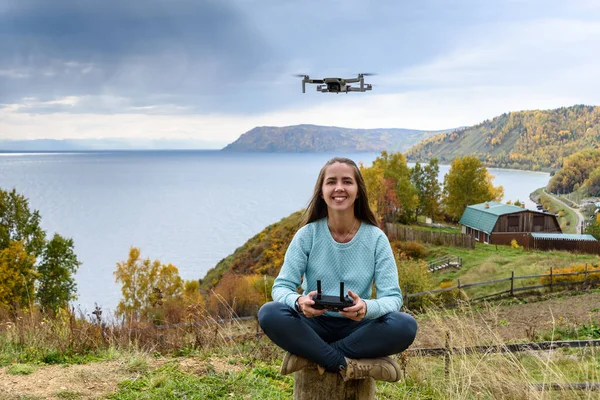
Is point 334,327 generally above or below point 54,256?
above

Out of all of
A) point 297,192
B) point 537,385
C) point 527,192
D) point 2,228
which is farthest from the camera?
point 297,192

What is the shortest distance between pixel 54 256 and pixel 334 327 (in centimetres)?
3296

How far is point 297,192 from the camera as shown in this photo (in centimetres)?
15912

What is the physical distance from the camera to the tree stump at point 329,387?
3145 mm

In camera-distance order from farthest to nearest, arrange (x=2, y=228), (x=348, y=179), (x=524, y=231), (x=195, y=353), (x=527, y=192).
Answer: (x=527, y=192) → (x=524, y=231) → (x=2, y=228) → (x=195, y=353) → (x=348, y=179)

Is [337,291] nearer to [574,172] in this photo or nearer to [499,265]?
[499,265]

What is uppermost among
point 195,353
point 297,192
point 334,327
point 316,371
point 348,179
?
point 348,179

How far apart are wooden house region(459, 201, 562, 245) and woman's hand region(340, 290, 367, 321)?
39.3 metres

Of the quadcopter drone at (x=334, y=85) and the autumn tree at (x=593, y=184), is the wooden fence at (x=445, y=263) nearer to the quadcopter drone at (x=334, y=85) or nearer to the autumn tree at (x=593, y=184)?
the quadcopter drone at (x=334, y=85)

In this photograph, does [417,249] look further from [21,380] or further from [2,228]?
[21,380]

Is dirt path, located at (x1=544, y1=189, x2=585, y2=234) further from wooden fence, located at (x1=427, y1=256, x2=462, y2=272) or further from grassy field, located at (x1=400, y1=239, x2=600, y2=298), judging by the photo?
wooden fence, located at (x1=427, y1=256, x2=462, y2=272)

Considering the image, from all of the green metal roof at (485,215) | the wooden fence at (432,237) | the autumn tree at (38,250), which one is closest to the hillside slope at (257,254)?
the wooden fence at (432,237)

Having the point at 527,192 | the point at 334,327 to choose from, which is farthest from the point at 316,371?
the point at 527,192

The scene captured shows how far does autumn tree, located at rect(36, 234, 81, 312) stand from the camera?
102 feet
